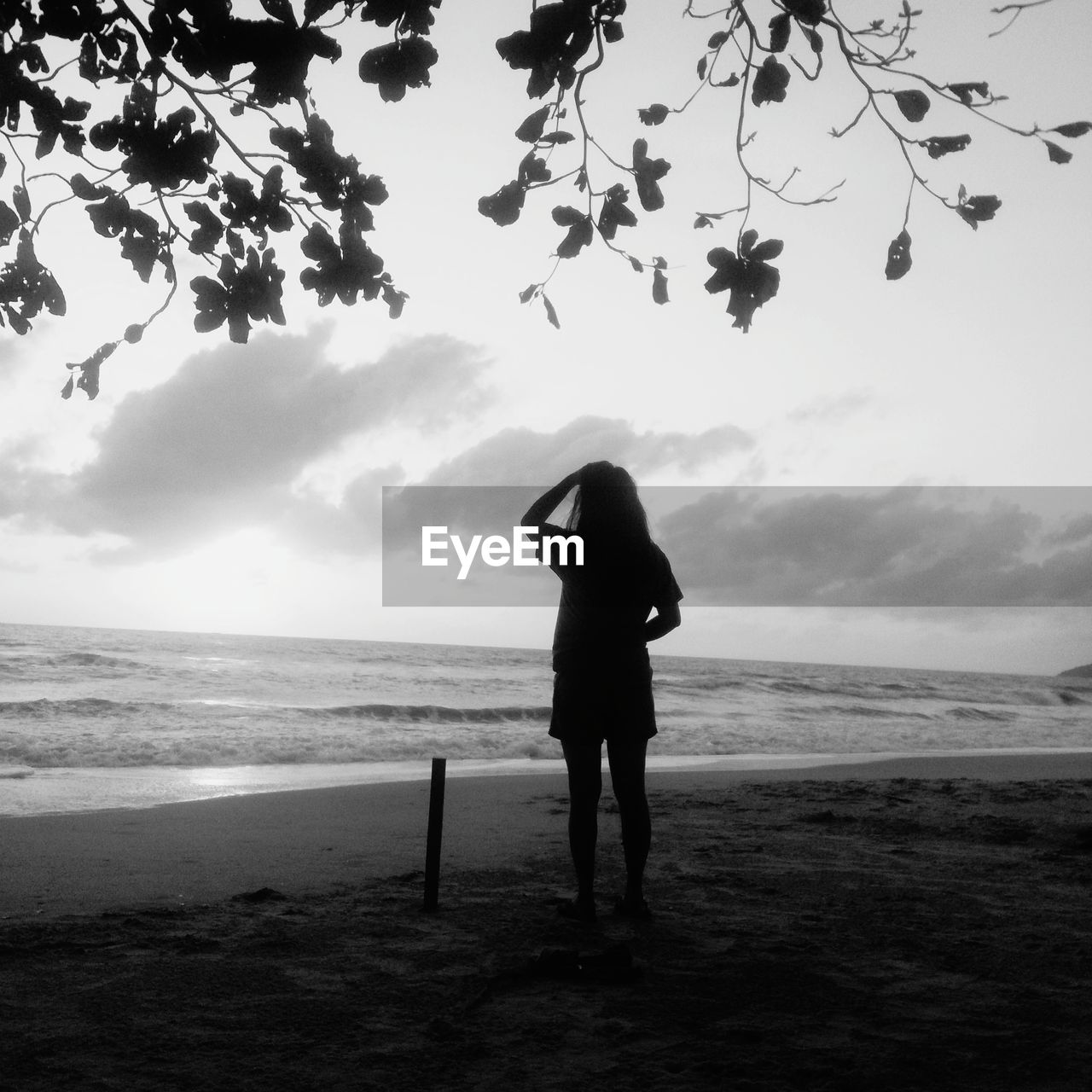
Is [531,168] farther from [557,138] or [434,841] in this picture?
[434,841]

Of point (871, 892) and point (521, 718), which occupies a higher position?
point (871, 892)

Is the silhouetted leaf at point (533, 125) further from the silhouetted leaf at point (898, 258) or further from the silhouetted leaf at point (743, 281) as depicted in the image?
the silhouetted leaf at point (898, 258)

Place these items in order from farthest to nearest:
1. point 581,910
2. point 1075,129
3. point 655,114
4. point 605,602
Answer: point 605,602 < point 581,910 < point 655,114 < point 1075,129

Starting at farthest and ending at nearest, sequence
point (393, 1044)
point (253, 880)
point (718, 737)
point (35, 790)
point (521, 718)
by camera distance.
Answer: point (521, 718)
point (718, 737)
point (35, 790)
point (253, 880)
point (393, 1044)

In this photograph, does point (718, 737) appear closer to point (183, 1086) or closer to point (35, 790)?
point (35, 790)

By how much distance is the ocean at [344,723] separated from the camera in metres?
11.1

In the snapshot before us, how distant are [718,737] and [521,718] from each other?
593 centimetres

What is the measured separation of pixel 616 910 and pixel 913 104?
291 centimetres

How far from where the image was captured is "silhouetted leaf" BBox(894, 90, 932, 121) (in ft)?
7.63

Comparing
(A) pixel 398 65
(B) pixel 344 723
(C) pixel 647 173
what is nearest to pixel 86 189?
(A) pixel 398 65

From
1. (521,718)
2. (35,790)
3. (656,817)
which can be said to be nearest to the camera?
(656,817)

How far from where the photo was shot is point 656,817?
20.7 ft

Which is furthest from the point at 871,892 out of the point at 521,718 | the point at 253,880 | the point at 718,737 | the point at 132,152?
the point at 521,718

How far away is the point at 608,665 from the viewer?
355 centimetres
